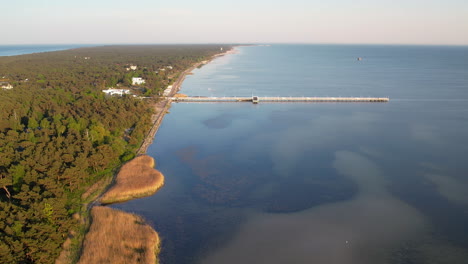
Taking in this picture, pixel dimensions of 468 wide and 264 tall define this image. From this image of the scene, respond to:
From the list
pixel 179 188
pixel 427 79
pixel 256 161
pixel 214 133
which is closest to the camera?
pixel 179 188

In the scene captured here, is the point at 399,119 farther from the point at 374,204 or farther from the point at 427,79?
the point at 427,79

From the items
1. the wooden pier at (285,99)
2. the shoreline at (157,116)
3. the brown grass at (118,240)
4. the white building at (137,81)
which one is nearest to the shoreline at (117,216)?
the brown grass at (118,240)

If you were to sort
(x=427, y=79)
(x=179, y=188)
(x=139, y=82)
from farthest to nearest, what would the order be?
1. (x=427, y=79)
2. (x=139, y=82)
3. (x=179, y=188)

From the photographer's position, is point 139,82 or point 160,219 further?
point 139,82

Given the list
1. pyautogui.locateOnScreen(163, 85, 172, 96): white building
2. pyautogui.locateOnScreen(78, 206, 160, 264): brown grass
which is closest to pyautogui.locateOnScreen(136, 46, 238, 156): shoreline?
pyautogui.locateOnScreen(163, 85, 172, 96): white building

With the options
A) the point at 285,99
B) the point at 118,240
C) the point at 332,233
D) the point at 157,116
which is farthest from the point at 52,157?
the point at 285,99

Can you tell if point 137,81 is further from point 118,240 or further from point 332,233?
point 332,233

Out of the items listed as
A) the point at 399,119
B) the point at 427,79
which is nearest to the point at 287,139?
the point at 399,119

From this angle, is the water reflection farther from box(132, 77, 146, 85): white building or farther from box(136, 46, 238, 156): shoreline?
box(132, 77, 146, 85): white building
